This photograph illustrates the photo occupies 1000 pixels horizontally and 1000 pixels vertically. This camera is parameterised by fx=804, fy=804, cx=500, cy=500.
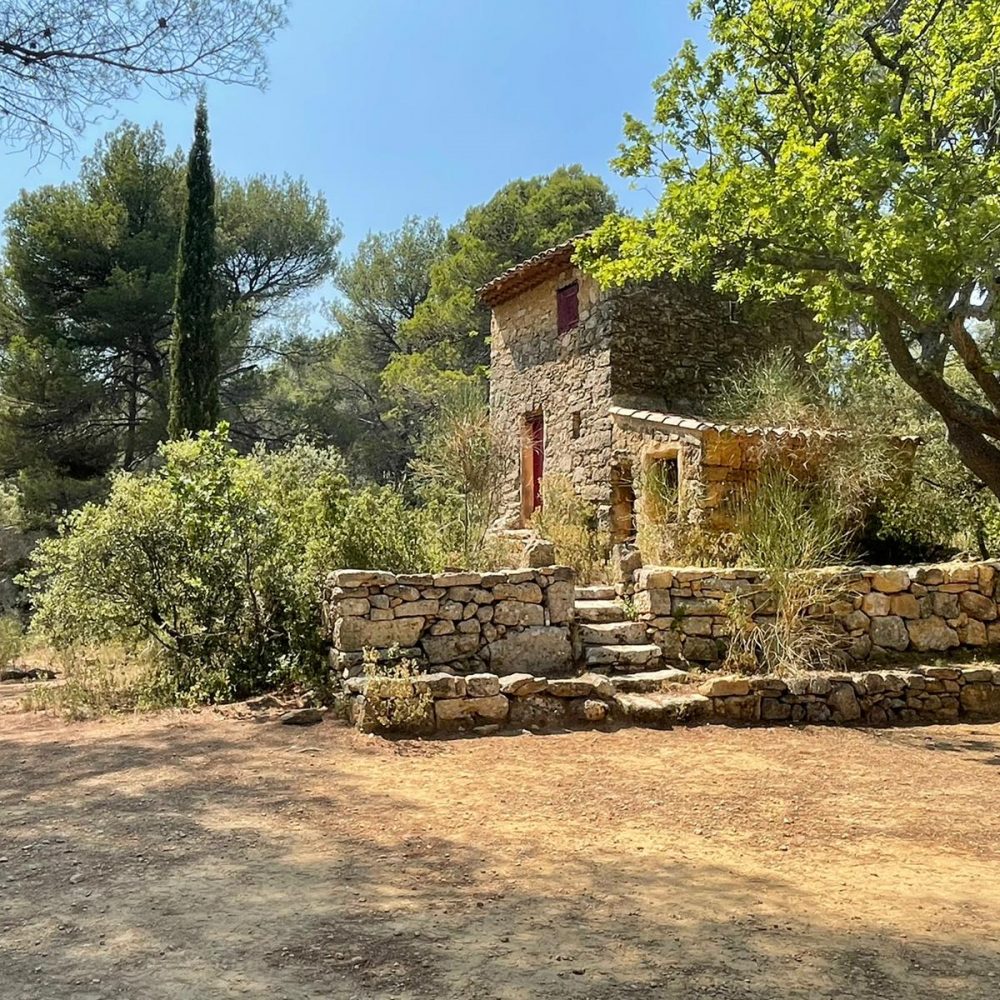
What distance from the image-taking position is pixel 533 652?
24.1 ft

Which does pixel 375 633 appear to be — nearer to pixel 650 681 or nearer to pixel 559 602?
pixel 559 602

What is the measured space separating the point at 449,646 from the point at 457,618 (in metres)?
0.26

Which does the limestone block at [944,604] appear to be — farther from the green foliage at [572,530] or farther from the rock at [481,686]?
the rock at [481,686]

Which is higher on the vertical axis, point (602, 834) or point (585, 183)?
point (585, 183)

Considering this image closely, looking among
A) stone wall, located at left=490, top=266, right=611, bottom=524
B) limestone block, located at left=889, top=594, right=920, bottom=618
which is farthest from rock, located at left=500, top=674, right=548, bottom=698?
stone wall, located at left=490, top=266, right=611, bottom=524

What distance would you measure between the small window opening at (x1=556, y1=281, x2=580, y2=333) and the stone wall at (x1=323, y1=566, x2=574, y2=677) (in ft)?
19.1

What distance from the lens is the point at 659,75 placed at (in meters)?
8.54

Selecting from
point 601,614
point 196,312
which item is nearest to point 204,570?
point 601,614

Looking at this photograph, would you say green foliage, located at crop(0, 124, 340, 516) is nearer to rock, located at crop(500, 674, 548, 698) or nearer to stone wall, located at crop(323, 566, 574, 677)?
stone wall, located at crop(323, 566, 574, 677)

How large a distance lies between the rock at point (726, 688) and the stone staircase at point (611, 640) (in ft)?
2.25

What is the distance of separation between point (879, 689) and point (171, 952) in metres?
6.23

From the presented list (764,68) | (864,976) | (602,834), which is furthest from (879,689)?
(764,68)

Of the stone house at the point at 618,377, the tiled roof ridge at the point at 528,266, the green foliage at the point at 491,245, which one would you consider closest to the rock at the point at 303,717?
the stone house at the point at 618,377

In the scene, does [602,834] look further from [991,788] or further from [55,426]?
[55,426]
